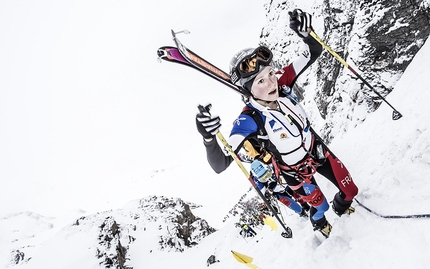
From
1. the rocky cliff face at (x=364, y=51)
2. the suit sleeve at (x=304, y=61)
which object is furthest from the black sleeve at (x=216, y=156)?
the rocky cliff face at (x=364, y=51)

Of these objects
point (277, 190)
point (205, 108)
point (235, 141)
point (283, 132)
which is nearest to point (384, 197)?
point (283, 132)

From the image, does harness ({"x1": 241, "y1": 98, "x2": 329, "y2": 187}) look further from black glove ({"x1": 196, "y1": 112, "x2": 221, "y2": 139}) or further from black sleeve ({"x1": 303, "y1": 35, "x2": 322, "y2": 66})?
black sleeve ({"x1": 303, "y1": 35, "x2": 322, "y2": 66})

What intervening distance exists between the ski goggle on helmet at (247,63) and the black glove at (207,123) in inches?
39.3

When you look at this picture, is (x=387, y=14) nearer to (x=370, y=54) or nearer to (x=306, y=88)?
(x=370, y=54)

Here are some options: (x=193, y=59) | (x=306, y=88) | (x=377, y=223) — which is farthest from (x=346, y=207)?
(x=306, y=88)

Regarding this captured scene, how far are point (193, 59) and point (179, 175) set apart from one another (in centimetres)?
6882

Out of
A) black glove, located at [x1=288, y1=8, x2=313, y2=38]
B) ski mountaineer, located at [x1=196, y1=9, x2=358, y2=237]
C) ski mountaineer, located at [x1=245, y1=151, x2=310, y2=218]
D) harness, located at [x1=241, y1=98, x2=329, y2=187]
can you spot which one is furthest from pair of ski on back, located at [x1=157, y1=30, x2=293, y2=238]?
ski mountaineer, located at [x1=245, y1=151, x2=310, y2=218]

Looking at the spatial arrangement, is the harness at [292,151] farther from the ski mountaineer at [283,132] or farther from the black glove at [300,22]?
the black glove at [300,22]

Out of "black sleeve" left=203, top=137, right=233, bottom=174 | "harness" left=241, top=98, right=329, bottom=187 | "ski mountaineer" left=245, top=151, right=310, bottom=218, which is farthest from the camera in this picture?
"ski mountaineer" left=245, top=151, right=310, bottom=218

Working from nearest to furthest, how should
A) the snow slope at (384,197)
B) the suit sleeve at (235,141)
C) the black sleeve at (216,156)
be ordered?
1. the snow slope at (384,197)
2. the black sleeve at (216,156)
3. the suit sleeve at (235,141)

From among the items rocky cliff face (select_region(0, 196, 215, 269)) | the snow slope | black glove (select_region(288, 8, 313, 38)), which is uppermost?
rocky cliff face (select_region(0, 196, 215, 269))

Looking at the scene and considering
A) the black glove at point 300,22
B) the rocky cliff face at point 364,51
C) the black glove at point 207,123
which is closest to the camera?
the black glove at point 207,123

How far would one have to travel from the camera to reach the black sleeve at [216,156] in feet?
13.4

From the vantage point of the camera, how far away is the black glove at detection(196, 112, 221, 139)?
372 cm
